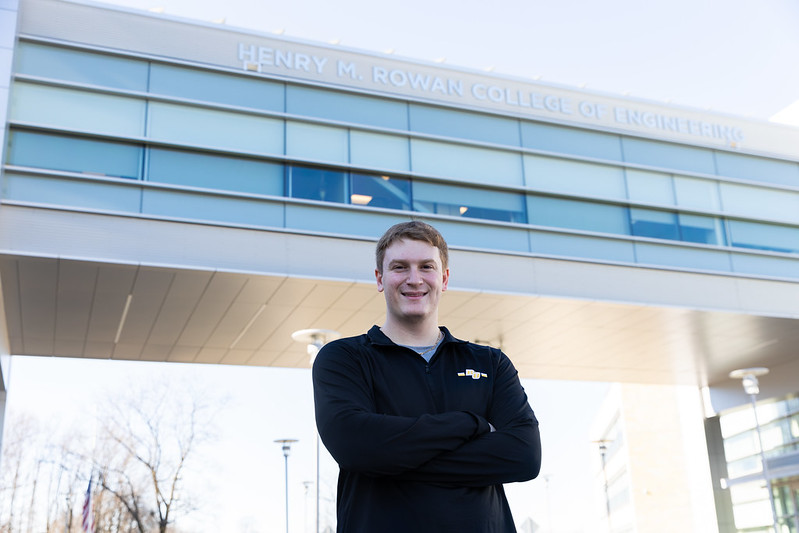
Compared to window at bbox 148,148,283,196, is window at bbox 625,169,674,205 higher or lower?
higher

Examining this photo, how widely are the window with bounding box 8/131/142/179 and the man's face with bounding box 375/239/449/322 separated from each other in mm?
13930

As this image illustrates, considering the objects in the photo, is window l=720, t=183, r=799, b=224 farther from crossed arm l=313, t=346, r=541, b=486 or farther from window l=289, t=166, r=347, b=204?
crossed arm l=313, t=346, r=541, b=486

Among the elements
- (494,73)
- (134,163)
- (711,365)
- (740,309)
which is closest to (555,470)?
(711,365)

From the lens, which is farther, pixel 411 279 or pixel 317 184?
pixel 317 184

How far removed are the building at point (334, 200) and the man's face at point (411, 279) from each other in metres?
13.0

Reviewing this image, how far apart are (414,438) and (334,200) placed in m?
15.0

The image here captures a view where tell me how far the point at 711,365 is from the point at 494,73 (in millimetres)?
11028

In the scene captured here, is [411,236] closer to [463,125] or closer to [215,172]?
[215,172]

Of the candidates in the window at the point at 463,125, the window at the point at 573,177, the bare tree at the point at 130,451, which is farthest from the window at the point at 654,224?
the bare tree at the point at 130,451

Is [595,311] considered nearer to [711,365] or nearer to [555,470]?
[711,365]

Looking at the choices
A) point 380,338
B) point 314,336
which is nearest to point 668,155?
point 314,336

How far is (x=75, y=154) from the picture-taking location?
52.1 feet

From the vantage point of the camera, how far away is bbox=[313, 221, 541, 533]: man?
8.96ft

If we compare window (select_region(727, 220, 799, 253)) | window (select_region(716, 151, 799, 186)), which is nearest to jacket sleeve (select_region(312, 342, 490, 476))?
window (select_region(727, 220, 799, 253))
